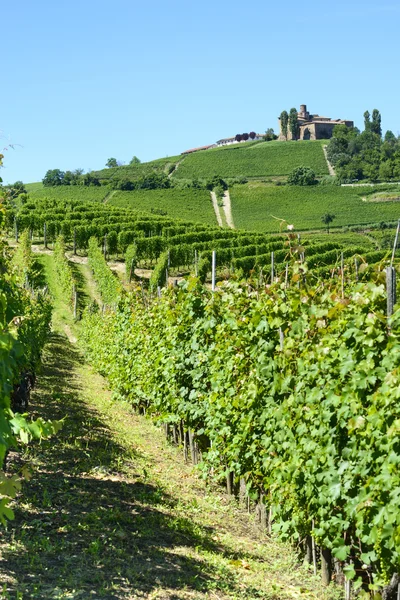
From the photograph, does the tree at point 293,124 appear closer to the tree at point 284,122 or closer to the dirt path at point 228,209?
the tree at point 284,122

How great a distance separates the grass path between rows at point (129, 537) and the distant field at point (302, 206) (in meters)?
77.1

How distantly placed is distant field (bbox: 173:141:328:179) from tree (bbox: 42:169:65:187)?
22417mm

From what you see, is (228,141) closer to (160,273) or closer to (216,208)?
(216,208)

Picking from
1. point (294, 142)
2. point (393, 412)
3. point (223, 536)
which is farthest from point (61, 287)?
point (294, 142)

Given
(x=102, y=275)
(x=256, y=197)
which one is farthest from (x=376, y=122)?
(x=102, y=275)

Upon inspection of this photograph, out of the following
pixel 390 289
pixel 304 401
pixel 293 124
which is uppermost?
pixel 293 124

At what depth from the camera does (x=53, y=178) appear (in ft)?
384

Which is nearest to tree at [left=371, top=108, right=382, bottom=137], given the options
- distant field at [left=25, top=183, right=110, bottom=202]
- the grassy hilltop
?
the grassy hilltop

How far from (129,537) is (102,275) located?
38228 millimetres

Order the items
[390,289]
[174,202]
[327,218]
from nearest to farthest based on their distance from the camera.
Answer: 1. [390,289]
2. [327,218]
3. [174,202]

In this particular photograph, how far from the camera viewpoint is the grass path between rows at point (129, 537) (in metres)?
5.40

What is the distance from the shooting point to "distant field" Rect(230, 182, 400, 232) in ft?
300

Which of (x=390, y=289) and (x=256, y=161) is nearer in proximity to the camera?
(x=390, y=289)

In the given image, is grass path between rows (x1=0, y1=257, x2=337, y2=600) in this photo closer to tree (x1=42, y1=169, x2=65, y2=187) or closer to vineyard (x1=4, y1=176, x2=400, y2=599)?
vineyard (x1=4, y1=176, x2=400, y2=599)
